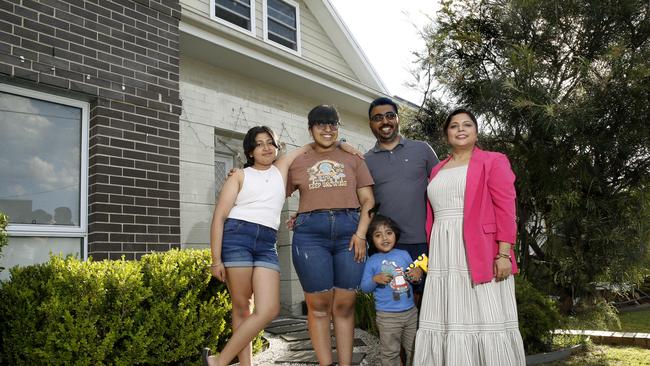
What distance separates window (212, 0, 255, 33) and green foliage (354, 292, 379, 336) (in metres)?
4.47

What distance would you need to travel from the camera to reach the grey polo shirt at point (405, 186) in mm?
3496

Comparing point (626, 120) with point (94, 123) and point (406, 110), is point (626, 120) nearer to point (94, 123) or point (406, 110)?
point (406, 110)

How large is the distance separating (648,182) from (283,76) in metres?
5.05

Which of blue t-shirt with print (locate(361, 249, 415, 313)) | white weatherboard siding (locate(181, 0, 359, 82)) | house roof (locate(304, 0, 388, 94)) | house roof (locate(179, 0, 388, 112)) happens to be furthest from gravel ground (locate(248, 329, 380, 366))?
house roof (locate(304, 0, 388, 94))

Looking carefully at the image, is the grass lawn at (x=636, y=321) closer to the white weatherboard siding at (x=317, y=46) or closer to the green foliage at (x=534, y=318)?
the green foliage at (x=534, y=318)

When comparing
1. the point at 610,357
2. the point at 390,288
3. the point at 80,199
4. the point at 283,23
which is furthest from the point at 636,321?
the point at 80,199

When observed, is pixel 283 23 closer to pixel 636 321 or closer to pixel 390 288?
pixel 390 288

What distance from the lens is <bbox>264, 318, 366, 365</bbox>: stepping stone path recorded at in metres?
4.75

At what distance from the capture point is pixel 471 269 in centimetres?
300

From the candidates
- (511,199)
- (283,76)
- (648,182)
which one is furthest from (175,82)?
(648,182)

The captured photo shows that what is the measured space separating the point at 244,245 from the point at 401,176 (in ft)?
3.71

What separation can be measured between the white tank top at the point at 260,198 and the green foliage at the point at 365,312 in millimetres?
2653

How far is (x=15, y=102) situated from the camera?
4664 millimetres

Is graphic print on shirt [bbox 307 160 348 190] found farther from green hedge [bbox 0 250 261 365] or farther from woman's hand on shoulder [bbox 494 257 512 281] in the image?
green hedge [bbox 0 250 261 365]
